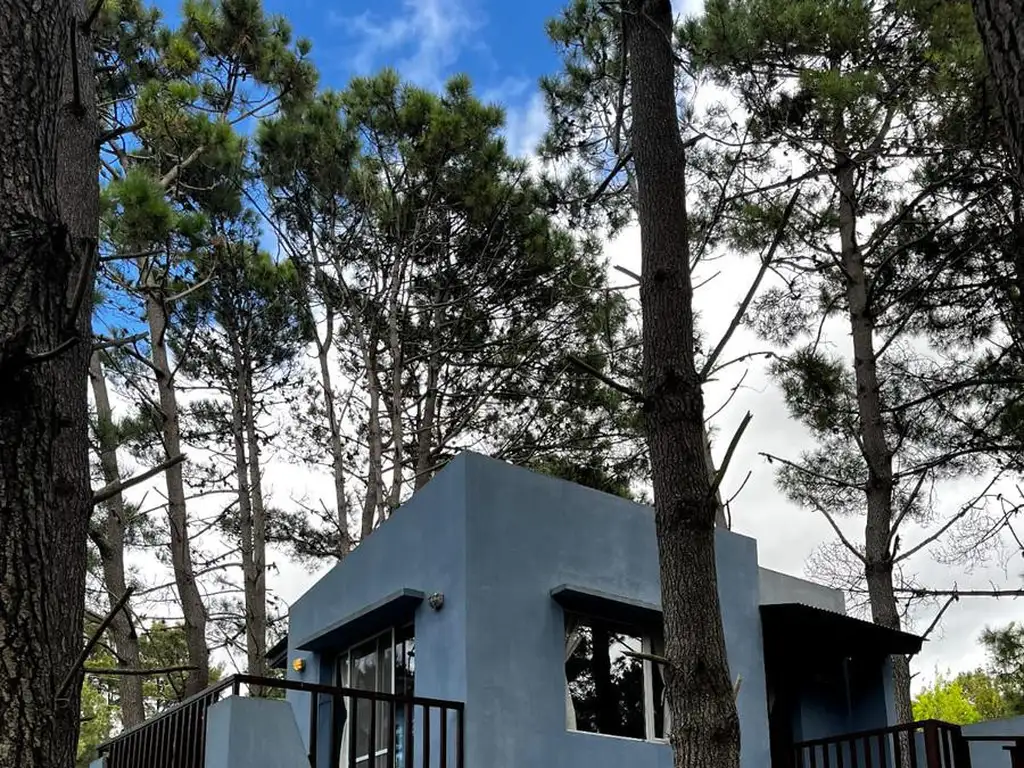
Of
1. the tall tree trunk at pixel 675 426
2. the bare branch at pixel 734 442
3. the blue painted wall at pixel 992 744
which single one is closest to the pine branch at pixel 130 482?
the bare branch at pixel 734 442

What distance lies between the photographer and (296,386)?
15.3 m

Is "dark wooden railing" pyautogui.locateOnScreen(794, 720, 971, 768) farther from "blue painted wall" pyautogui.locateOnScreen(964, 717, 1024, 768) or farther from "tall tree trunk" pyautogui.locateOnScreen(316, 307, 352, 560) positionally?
"tall tree trunk" pyautogui.locateOnScreen(316, 307, 352, 560)

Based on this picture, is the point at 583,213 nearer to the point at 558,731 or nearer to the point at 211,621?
the point at 558,731

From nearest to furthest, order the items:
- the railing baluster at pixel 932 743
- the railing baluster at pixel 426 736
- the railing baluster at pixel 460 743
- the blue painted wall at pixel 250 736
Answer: the blue painted wall at pixel 250 736 < the railing baluster at pixel 426 736 < the railing baluster at pixel 460 743 < the railing baluster at pixel 932 743

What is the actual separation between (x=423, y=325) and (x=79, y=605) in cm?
1236

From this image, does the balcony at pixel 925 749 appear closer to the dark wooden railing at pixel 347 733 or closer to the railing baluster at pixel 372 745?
the dark wooden railing at pixel 347 733

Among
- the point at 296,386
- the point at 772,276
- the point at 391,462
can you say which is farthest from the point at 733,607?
the point at 296,386

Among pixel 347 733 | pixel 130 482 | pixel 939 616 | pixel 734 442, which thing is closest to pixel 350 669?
pixel 347 733

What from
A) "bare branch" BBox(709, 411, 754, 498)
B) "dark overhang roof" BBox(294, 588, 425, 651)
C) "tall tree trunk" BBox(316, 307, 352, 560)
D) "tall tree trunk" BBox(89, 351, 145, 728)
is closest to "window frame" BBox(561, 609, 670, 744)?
"dark overhang roof" BBox(294, 588, 425, 651)

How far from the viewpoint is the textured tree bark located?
2096 millimetres

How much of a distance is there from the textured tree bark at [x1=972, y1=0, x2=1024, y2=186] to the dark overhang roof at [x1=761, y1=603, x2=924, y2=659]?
8441mm

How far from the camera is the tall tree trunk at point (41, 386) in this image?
2.21 meters

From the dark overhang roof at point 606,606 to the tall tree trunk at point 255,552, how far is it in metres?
6.31

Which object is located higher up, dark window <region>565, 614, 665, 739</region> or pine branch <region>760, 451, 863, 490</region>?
pine branch <region>760, 451, 863, 490</region>
